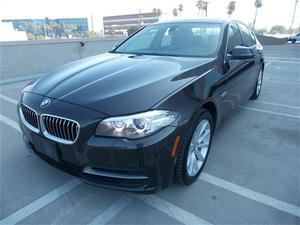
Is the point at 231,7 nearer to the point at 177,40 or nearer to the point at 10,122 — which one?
the point at 177,40

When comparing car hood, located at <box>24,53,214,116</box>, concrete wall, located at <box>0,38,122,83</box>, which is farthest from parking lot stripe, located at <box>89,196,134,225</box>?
concrete wall, located at <box>0,38,122,83</box>

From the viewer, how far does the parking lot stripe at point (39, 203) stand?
2154mm

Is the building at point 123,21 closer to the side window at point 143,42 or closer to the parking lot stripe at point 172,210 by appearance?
the side window at point 143,42

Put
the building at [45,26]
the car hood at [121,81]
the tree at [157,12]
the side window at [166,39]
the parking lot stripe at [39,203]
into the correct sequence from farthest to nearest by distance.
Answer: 1. the building at [45,26]
2. the tree at [157,12]
3. the side window at [166,39]
4. the parking lot stripe at [39,203]
5. the car hood at [121,81]

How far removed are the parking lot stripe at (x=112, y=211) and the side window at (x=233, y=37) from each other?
2162 mm

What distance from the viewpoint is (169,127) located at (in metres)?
2.00

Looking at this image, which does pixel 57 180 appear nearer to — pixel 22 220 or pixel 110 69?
pixel 22 220

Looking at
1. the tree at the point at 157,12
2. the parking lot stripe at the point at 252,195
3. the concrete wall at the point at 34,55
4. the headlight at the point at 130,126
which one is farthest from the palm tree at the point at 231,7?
the headlight at the point at 130,126

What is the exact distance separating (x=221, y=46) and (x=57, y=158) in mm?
2239

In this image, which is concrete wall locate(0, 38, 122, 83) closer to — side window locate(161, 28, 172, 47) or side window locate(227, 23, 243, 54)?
side window locate(161, 28, 172, 47)

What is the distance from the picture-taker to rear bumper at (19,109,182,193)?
190 cm

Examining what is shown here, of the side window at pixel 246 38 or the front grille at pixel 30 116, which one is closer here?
the front grille at pixel 30 116

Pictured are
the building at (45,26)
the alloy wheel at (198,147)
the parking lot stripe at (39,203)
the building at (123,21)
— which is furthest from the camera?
the building at (123,21)

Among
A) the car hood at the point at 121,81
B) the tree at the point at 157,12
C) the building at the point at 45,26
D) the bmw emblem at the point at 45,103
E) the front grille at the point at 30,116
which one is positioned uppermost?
the tree at the point at 157,12
